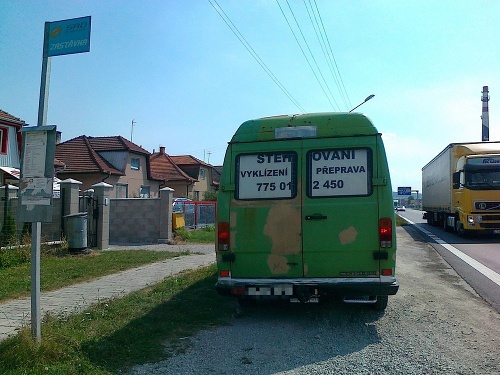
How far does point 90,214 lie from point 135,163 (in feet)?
80.1

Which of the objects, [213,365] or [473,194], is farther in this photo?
[473,194]

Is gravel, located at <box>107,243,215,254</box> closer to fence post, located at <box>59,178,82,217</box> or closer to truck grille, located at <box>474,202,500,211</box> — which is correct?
fence post, located at <box>59,178,82,217</box>

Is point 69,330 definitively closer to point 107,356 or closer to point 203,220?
point 107,356

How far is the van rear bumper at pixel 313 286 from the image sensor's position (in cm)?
614

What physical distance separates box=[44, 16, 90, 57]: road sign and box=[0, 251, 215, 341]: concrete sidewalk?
3410 millimetres

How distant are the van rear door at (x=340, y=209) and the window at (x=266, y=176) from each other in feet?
0.66

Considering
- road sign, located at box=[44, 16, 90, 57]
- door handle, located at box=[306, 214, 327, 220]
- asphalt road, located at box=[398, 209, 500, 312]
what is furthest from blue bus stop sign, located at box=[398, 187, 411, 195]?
road sign, located at box=[44, 16, 90, 57]

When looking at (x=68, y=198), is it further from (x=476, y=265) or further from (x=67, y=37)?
(x=476, y=265)

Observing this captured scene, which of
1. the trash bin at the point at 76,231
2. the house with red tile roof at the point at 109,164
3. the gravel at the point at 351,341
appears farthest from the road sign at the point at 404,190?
the gravel at the point at 351,341

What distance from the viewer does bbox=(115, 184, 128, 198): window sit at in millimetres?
36906

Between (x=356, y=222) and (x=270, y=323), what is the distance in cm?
185

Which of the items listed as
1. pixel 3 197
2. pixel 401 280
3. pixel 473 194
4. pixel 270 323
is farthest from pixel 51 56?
pixel 473 194

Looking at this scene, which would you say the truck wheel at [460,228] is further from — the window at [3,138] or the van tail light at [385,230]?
the window at [3,138]

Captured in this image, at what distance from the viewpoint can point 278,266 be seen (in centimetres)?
643
